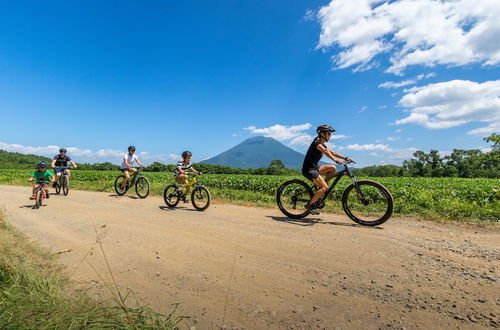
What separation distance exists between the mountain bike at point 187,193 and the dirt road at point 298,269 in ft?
6.73

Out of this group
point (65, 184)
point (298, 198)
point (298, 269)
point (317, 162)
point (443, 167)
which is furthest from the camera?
point (443, 167)

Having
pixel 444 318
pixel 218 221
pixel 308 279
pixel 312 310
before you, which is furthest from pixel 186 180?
pixel 444 318

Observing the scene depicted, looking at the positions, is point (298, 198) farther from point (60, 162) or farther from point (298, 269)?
point (60, 162)

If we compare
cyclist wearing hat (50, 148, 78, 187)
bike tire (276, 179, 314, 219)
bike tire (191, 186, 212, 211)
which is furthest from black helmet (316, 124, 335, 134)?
cyclist wearing hat (50, 148, 78, 187)

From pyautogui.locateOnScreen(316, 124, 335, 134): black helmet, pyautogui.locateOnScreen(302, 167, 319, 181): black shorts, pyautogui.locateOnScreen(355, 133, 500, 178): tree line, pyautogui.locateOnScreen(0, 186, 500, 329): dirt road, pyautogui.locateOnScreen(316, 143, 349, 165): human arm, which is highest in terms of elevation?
pyautogui.locateOnScreen(355, 133, 500, 178): tree line

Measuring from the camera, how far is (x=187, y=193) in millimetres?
8953

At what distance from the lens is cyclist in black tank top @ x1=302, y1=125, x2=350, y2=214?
6.39 metres

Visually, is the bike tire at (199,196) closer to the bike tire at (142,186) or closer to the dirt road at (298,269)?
the dirt road at (298,269)

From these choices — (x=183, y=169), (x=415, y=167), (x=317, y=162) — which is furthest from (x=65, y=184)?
(x=415, y=167)

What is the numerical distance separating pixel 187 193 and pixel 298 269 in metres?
6.21

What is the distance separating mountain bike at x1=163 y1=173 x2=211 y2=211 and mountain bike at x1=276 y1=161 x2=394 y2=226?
274 centimetres

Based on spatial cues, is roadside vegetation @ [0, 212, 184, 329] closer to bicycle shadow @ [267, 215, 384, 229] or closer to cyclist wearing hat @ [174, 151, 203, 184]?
bicycle shadow @ [267, 215, 384, 229]

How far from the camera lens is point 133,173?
39.5 feet

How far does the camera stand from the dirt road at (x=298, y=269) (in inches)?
98.7
